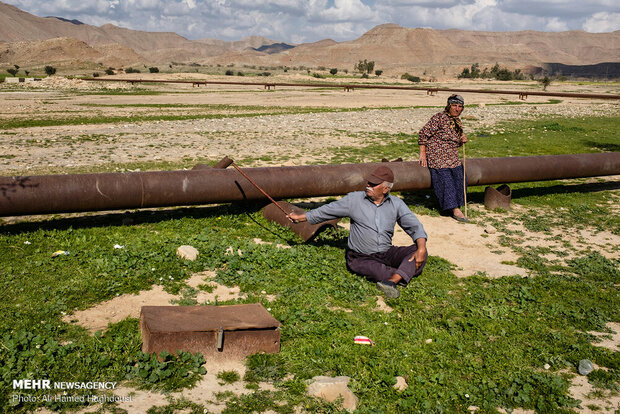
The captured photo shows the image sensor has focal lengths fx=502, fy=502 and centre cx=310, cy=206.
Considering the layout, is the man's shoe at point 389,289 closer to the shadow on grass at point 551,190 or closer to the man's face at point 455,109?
the man's face at point 455,109

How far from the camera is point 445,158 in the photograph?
847 cm

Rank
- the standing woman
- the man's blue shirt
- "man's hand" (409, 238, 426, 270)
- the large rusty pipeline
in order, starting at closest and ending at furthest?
"man's hand" (409, 238, 426, 270), the man's blue shirt, the large rusty pipeline, the standing woman

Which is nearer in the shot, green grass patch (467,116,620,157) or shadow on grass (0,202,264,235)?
shadow on grass (0,202,264,235)

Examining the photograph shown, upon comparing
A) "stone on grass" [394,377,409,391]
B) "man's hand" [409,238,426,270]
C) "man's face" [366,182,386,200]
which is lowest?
"stone on grass" [394,377,409,391]

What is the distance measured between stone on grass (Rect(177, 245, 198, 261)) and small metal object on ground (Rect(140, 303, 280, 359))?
163cm

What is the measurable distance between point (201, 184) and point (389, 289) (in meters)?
3.23

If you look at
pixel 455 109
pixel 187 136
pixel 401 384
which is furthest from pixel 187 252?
pixel 187 136

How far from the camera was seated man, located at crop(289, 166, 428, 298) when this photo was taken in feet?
18.0

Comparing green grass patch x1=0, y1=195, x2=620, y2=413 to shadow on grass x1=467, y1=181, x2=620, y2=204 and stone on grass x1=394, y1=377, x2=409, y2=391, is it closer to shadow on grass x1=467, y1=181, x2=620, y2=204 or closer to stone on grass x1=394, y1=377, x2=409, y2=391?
stone on grass x1=394, y1=377, x2=409, y2=391

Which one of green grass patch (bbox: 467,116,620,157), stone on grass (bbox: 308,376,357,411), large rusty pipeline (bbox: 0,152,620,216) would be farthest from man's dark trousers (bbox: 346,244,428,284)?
green grass patch (bbox: 467,116,620,157)

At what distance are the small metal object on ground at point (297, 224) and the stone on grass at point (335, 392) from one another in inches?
108

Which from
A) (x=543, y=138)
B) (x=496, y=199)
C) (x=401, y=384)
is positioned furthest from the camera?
(x=543, y=138)

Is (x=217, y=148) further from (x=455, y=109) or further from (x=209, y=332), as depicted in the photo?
(x=209, y=332)

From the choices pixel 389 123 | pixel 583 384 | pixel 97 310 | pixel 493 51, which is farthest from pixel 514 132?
pixel 493 51
